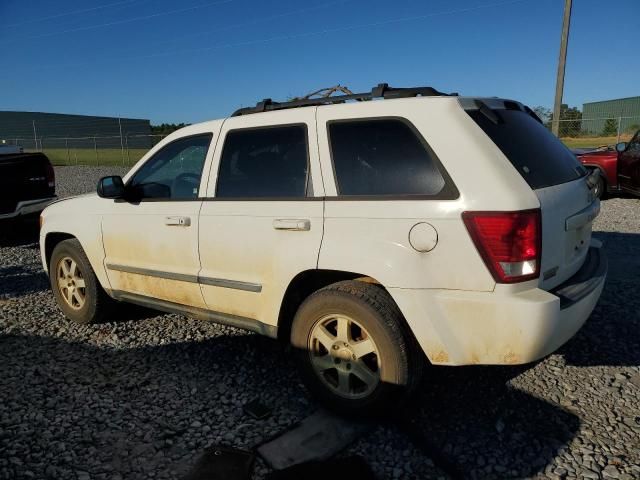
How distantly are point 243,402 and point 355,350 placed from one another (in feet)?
2.94

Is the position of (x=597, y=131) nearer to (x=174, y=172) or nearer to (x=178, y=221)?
(x=174, y=172)

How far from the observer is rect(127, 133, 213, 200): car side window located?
3838 millimetres

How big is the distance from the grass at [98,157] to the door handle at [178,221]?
29.7 meters

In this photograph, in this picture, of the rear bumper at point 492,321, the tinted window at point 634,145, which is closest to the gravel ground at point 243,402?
the rear bumper at point 492,321

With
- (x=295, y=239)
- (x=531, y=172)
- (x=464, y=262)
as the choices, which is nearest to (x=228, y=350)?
(x=295, y=239)

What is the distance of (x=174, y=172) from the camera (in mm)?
4035

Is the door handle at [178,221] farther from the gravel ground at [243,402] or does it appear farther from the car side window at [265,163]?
the gravel ground at [243,402]

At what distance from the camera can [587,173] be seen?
3.56 meters

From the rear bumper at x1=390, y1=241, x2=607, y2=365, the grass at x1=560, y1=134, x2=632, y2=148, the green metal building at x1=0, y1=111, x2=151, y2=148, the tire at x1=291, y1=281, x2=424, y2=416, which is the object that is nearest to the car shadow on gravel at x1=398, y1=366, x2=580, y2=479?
the tire at x1=291, y1=281, x2=424, y2=416

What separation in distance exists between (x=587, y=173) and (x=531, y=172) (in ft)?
3.56

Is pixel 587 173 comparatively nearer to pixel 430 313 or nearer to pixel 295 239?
pixel 430 313

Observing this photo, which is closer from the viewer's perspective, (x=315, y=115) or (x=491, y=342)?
(x=491, y=342)

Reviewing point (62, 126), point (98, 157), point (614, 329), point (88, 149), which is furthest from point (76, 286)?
point (62, 126)

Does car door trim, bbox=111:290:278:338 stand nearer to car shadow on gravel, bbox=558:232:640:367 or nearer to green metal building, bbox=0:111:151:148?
car shadow on gravel, bbox=558:232:640:367
